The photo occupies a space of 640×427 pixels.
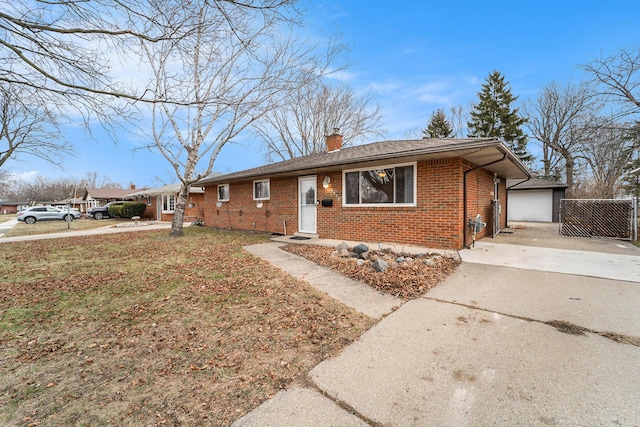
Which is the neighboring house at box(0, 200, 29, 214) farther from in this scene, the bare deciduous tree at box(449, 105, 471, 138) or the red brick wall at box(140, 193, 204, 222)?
the bare deciduous tree at box(449, 105, 471, 138)

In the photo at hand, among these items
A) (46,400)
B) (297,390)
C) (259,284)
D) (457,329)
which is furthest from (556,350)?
(46,400)

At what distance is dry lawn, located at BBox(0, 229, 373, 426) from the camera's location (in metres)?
1.89

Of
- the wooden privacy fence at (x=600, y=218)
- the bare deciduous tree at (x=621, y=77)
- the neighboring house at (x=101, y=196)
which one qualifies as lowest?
the wooden privacy fence at (x=600, y=218)

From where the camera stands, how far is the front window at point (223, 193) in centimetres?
1372

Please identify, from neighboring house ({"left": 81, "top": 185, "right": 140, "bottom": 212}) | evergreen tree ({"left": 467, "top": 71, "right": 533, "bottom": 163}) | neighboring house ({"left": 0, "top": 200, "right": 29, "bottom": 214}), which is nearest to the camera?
evergreen tree ({"left": 467, "top": 71, "right": 533, "bottom": 163})

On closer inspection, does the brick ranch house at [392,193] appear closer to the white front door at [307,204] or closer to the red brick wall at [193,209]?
the white front door at [307,204]

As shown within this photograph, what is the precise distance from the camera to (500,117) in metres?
25.5

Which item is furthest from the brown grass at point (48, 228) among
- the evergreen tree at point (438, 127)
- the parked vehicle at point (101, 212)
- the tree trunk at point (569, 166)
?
the tree trunk at point (569, 166)

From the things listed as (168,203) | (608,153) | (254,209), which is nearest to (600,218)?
(254,209)

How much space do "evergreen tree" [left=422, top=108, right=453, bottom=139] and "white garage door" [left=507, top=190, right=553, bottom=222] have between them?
33.3ft

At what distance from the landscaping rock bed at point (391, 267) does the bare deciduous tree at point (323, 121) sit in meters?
14.1

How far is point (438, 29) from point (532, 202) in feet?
47.4

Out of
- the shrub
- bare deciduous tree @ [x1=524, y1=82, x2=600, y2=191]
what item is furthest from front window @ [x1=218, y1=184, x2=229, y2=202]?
bare deciduous tree @ [x1=524, y1=82, x2=600, y2=191]

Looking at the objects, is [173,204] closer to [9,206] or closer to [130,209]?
[130,209]
